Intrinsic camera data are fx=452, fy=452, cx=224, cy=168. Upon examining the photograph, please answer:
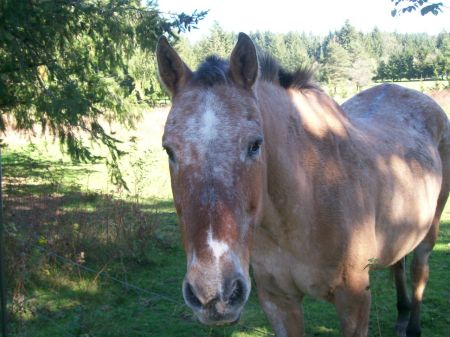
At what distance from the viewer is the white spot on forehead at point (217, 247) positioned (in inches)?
69.0

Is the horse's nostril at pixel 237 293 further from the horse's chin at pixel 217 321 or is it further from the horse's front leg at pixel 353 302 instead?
the horse's front leg at pixel 353 302

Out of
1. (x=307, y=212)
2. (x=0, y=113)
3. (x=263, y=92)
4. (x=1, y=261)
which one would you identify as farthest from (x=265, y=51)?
(x=0, y=113)

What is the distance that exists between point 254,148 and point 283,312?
1559 mm

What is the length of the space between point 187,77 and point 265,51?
93cm

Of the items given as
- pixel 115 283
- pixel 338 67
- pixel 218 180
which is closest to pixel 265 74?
pixel 218 180

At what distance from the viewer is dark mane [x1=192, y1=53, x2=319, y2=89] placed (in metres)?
2.23

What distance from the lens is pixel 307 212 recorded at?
2686 millimetres

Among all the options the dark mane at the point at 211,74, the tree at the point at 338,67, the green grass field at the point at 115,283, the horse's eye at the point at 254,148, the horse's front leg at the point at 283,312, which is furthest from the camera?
the tree at the point at 338,67

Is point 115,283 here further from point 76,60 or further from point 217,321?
point 217,321

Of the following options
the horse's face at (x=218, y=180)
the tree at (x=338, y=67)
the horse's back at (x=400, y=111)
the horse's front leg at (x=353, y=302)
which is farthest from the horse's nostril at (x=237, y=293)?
the tree at (x=338, y=67)

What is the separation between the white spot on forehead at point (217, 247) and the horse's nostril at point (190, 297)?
0.16 metres

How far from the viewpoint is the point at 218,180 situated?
1881 mm

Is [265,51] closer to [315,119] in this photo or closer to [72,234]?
[315,119]

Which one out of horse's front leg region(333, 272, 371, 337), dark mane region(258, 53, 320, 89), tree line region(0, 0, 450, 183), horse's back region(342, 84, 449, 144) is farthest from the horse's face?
tree line region(0, 0, 450, 183)
